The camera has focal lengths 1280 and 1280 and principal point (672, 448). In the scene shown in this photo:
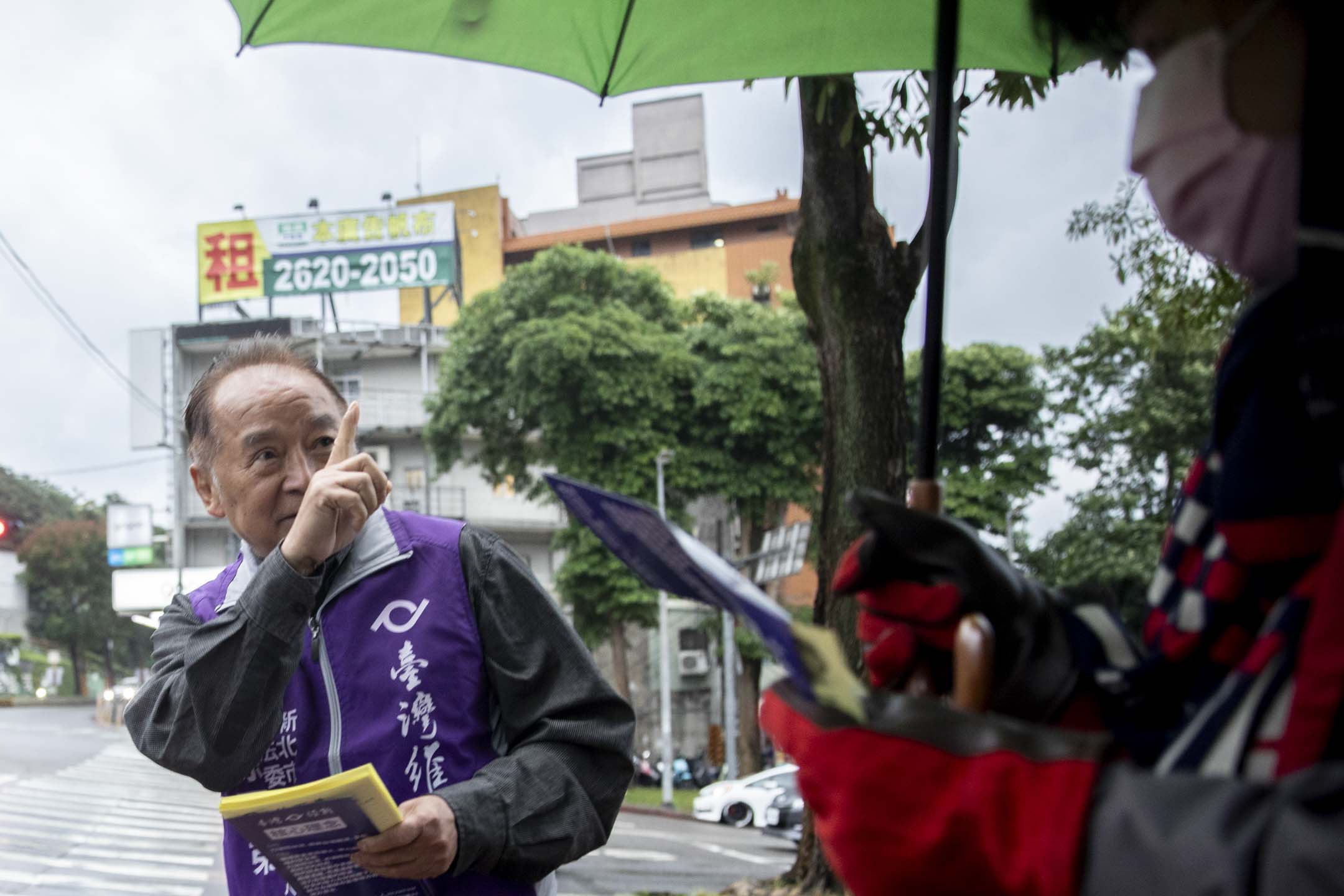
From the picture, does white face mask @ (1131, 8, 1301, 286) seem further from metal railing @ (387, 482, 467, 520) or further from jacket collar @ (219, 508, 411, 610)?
metal railing @ (387, 482, 467, 520)

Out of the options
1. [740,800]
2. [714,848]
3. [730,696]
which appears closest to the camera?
[714,848]

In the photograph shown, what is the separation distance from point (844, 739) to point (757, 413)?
25.7 meters

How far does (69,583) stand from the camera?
6334 cm

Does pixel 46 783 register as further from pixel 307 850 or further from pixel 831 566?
pixel 307 850

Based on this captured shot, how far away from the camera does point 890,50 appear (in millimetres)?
2838

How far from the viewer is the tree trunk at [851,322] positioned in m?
6.43

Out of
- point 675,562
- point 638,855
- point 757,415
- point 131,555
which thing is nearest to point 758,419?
point 757,415

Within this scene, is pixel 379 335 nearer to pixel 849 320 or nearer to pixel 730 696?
pixel 730 696

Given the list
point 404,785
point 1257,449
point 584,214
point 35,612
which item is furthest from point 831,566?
point 35,612

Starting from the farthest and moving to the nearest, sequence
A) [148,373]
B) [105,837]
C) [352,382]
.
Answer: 1. [148,373]
2. [352,382]
3. [105,837]

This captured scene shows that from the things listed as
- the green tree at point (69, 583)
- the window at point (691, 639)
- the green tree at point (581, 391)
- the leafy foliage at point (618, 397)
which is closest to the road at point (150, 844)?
the green tree at point (581, 391)

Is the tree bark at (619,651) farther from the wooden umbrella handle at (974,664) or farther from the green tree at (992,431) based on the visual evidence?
the wooden umbrella handle at (974,664)

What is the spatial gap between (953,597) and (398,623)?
4.29 ft

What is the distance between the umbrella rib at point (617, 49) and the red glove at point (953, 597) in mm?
2133
